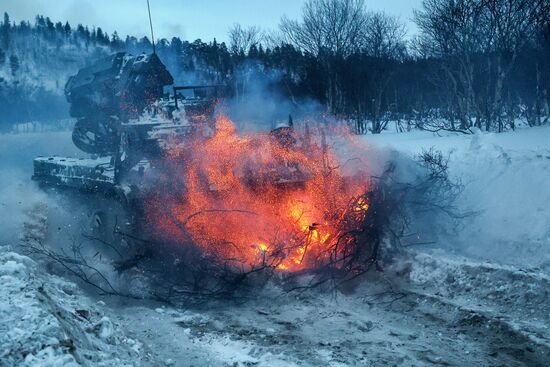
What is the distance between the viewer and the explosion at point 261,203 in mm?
7953

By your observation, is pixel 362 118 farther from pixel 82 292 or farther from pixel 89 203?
pixel 82 292

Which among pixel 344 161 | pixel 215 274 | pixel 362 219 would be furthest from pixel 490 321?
pixel 344 161

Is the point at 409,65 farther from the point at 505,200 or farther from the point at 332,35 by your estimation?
the point at 505,200

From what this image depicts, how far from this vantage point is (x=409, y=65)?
32250mm

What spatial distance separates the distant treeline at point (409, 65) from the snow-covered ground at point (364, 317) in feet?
22.9

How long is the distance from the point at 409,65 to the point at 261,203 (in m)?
27.1

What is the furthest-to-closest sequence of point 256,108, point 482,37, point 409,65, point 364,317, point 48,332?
point 409,65 → point 482,37 → point 256,108 → point 364,317 → point 48,332

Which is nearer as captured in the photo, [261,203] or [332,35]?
[261,203]

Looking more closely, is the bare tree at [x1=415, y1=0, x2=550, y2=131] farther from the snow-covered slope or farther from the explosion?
the explosion

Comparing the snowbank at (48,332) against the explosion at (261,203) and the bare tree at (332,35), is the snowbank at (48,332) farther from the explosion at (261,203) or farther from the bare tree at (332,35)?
the bare tree at (332,35)

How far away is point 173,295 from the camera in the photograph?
7.06m

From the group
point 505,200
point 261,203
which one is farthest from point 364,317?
point 505,200

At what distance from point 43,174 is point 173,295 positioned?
260 inches

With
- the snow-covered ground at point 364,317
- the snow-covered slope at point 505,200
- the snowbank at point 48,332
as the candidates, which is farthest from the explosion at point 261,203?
the snowbank at point 48,332
